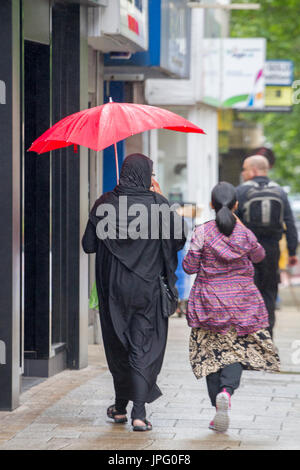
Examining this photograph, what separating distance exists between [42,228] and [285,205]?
252 centimetres

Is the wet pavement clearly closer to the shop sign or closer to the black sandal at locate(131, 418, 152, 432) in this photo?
the black sandal at locate(131, 418, 152, 432)

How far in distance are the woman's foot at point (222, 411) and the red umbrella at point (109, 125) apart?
5.81ft

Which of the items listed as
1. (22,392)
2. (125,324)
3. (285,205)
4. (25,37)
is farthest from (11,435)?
(285,205)

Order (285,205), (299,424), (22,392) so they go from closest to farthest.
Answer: (299,424) → (22,392) → (285,205)

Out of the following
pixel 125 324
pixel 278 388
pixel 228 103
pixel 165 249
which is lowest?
pixel 278 388

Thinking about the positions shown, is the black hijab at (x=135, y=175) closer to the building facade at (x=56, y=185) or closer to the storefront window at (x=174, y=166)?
the building facade at (x=56, y=185)

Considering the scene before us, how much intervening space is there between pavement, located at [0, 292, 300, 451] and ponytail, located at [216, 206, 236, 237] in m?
1.32

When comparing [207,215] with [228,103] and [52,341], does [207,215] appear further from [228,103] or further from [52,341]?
[52,341]

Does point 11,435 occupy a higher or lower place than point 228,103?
lower

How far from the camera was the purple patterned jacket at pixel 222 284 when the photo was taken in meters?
6.62

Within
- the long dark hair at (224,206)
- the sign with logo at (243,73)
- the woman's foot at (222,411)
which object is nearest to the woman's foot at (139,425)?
the woman's foot at (222,411)

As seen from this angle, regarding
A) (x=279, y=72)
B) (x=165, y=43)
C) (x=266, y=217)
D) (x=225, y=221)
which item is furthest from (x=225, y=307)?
(x=279, y=72)

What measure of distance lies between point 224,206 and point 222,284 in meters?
0.54

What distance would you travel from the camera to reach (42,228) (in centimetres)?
843
